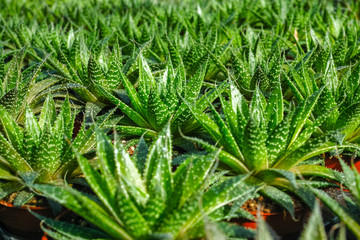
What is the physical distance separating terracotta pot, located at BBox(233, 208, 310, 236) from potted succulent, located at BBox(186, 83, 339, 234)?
0.15ft

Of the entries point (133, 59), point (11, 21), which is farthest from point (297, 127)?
point (11, 21)

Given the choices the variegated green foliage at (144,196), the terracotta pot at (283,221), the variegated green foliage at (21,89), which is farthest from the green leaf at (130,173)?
the variegated green foliage at (21,89)

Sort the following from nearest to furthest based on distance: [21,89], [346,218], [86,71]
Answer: [346,218] → [21,89] → [86,71]

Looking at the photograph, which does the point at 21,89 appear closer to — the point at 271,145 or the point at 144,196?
the point at 144,196

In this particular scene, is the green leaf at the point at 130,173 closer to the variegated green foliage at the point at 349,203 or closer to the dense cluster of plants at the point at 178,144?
the dense cluster of plants at the point at 178,144

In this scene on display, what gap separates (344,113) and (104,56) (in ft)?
4.07

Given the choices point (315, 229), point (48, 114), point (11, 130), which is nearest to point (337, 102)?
point (315, 229)

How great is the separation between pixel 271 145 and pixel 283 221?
25cm

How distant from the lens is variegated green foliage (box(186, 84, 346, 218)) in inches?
49.4

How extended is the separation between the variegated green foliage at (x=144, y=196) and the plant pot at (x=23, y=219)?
227 millimetres

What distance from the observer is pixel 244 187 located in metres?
1.16

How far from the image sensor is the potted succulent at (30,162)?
1.31 m

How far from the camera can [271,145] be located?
1305 mm

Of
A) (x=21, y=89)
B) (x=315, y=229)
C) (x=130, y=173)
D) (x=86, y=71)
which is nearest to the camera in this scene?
(x=315, y=229)
